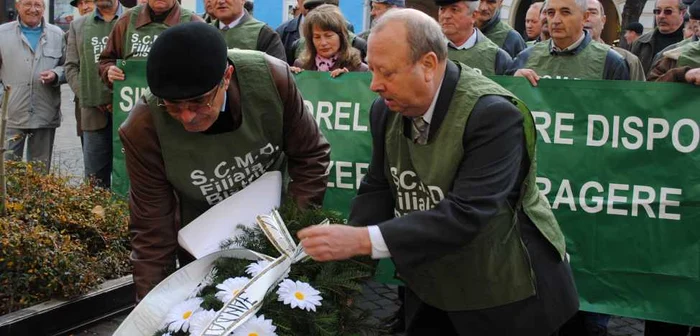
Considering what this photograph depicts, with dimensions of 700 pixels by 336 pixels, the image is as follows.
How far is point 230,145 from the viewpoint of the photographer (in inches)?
125

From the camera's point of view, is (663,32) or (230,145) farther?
(663,32)

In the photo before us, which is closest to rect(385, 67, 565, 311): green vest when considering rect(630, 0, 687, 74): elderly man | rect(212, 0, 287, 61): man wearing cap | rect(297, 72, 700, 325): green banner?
rect(297, 72, 700, 325): green banner

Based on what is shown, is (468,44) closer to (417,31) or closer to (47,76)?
(417,31)

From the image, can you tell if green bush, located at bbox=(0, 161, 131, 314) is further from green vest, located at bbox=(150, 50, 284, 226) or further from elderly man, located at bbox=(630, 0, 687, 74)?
elderly man, located at bbox=(630, 0, 687, 74)

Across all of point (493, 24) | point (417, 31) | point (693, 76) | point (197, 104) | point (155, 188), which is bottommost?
point (493, 24)

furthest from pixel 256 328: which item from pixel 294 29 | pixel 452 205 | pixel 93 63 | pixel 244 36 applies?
pixel 294 29

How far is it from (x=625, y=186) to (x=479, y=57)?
54.2 inches

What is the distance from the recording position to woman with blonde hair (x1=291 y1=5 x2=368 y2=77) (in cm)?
567

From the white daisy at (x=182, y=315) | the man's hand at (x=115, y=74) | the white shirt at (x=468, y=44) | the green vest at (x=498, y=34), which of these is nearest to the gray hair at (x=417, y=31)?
the white daisy at (x=182, y=315)

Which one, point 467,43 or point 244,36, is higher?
point 467,43

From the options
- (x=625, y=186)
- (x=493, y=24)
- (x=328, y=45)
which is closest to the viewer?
(x=625, y=186)

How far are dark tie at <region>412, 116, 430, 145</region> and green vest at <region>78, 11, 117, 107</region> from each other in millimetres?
4756

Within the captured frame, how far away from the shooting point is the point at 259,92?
3.18 m

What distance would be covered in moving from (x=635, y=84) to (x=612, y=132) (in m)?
0.29
